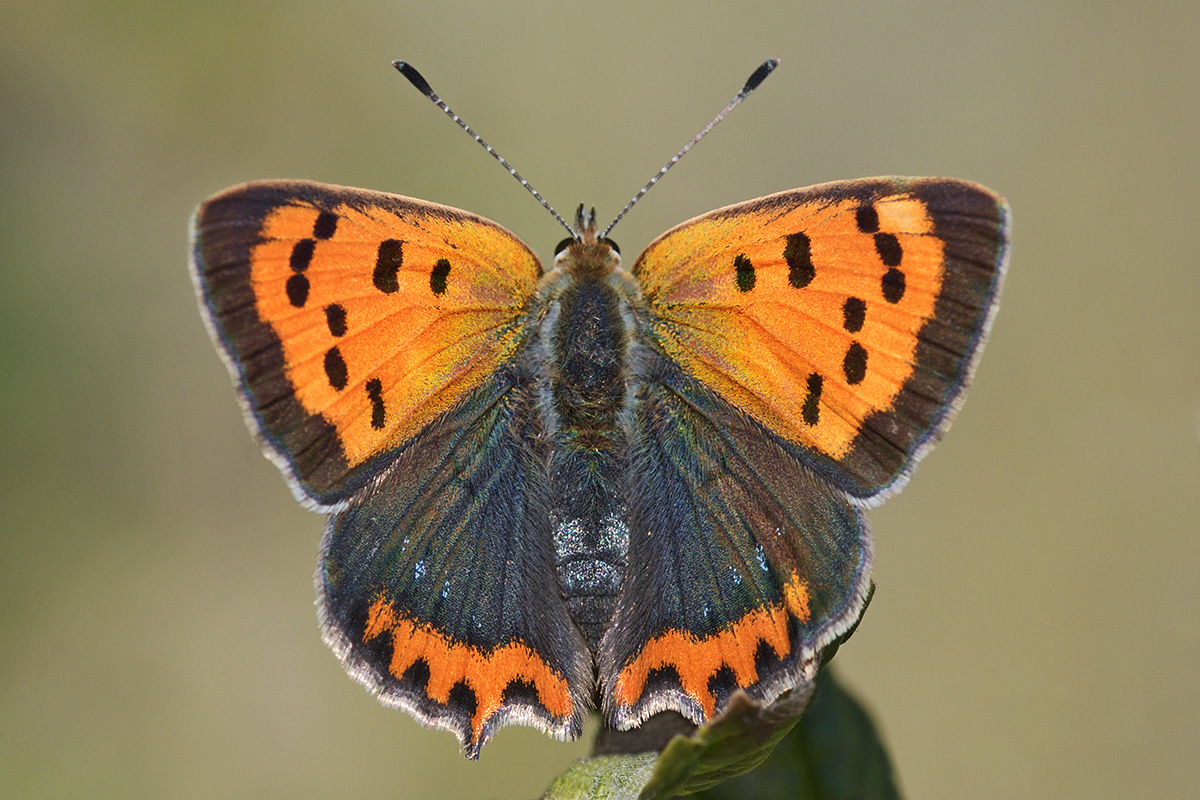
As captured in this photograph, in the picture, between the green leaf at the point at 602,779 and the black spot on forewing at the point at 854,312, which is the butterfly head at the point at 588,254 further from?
the green leaf at the point at 602,779

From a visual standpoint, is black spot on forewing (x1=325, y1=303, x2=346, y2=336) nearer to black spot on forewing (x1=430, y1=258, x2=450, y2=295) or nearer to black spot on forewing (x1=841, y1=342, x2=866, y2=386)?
black spot on forewing (x1=430, y1=258, x2=450, y2=295)

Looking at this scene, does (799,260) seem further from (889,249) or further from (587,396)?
(587,396)

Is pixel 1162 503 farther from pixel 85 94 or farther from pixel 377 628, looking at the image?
pixel 85 94

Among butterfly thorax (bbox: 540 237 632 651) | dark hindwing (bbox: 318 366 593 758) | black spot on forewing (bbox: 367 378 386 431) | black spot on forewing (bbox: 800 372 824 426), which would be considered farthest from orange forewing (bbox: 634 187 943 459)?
black spot on forewing (bbox: 367 378 386 431)

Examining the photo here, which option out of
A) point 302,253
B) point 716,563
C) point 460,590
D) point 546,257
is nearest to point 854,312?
point 716,563

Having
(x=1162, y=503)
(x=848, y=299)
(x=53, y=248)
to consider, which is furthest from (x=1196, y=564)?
(x=53, y=248)
